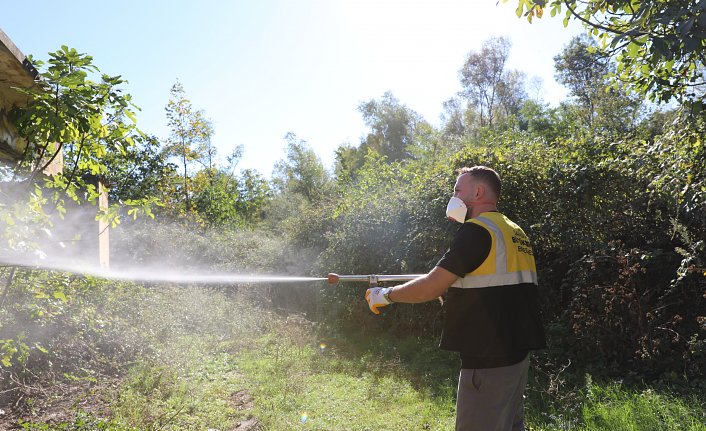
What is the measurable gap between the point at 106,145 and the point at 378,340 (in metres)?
6.09

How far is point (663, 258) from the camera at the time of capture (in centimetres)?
596

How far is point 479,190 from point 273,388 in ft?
14.7

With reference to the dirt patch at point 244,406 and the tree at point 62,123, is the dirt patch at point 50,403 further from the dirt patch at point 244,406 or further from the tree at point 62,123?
the tree at point 62,123

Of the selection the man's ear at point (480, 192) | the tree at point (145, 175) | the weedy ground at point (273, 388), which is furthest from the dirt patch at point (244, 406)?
the tree at point (145, 175)

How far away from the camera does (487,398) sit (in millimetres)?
2908

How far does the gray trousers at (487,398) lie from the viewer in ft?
9.53

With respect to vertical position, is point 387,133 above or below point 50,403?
above

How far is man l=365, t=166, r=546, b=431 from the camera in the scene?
114 inches

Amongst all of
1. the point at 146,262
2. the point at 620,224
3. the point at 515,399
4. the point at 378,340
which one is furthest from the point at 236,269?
the point at 515,399

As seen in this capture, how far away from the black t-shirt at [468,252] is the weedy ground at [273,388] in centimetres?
253

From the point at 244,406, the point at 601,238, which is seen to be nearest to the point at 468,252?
the point at 244,406

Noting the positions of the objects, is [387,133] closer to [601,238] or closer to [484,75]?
[484,75]

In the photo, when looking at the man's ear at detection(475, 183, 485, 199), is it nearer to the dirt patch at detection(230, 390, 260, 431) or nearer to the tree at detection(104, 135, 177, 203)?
the dirt patch at detection(230, 390, 260, 431)

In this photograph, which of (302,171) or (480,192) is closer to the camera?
(480,192)
